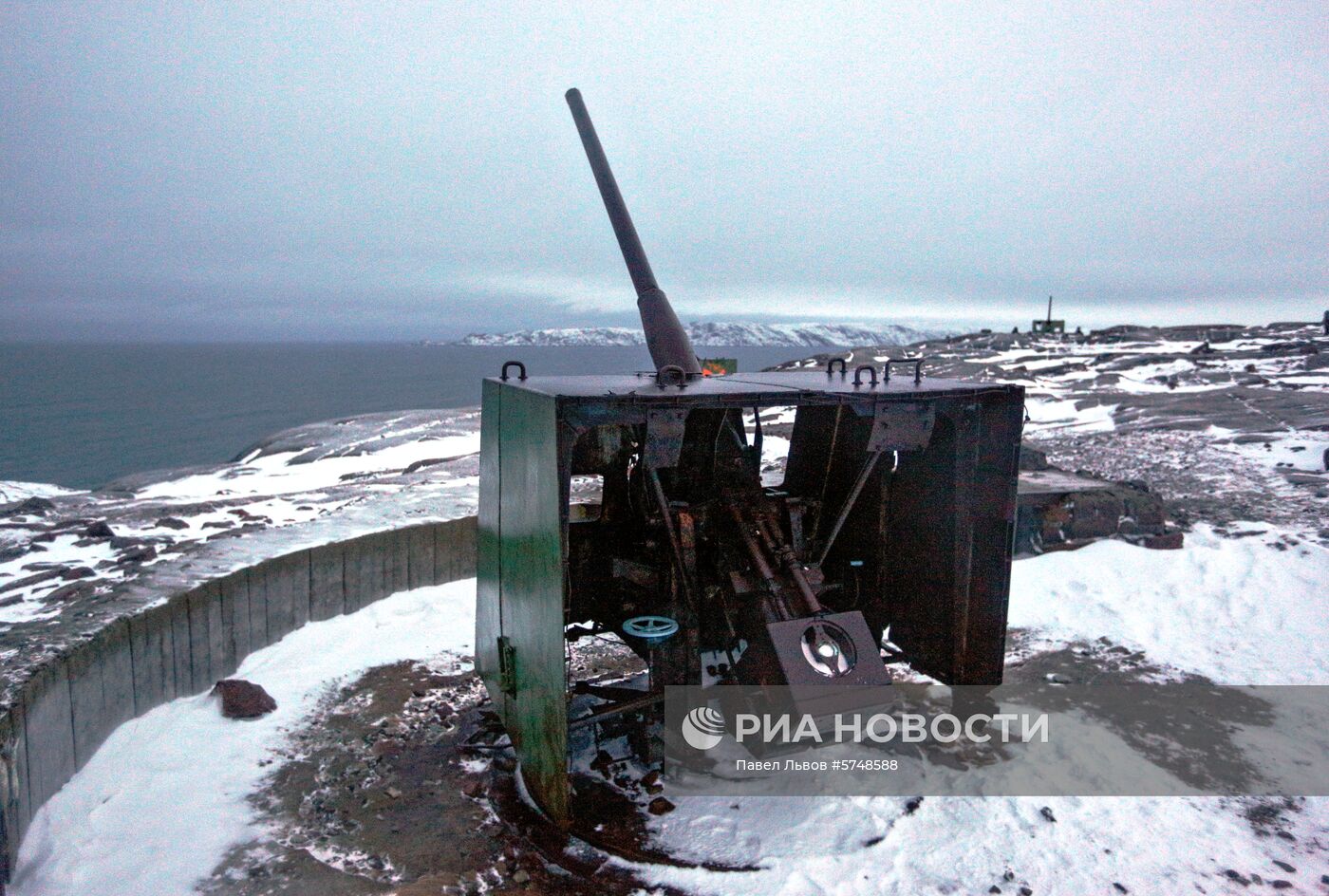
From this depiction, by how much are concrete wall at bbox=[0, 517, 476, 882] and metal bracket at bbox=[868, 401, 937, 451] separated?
481 cm

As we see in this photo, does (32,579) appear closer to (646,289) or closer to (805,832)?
(646,289)

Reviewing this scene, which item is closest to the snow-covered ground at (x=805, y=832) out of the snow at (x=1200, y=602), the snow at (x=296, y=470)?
the snow at (x=1200, y=602)

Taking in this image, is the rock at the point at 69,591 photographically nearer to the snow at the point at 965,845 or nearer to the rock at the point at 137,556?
the rock at the point at 137,556

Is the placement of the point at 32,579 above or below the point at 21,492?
above

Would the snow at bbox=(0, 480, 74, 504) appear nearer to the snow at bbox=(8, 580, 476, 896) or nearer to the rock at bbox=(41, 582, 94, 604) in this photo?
the rock at bbox=(41, 582, 94, 604)

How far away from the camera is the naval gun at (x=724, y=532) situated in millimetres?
4254

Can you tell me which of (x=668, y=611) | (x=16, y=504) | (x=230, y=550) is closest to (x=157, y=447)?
(x=16, y=504)

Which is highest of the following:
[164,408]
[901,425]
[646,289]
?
[646,289]

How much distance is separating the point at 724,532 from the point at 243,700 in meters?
3.59

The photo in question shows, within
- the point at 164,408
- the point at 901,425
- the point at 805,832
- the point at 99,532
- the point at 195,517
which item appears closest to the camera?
the point at 805,832

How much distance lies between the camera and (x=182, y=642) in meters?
5.99

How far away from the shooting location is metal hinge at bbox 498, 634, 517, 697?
4.98m

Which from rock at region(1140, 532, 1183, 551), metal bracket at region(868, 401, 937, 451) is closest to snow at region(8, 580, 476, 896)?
metal bracket at region(868, 401, 937, 451)

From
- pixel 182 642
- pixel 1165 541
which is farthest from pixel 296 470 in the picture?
pixel 1165 541
